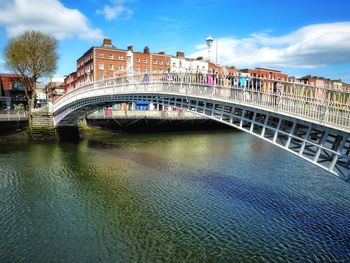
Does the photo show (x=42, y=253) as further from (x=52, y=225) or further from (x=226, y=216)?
(x=226, y=216)

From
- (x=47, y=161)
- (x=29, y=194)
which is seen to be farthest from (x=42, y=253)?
(x=47, y=161)

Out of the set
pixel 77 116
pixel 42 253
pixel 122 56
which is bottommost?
pixel 42 253

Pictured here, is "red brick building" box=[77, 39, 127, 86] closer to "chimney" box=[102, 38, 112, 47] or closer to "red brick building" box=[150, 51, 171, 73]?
"chimney" box=[102, 38, 112, 47]

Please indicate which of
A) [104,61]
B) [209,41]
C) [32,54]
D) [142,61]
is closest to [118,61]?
[104,61]

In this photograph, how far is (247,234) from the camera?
9.77m

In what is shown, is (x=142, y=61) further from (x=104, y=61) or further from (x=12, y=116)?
(x=12, y=116)

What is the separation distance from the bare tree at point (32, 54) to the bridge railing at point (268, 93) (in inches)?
859

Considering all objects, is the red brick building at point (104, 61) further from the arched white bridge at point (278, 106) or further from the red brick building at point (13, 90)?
the arched white bridge at point (278, 106)

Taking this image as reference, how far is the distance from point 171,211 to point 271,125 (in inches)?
209

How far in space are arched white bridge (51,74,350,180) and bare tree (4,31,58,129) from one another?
1962 centimetres

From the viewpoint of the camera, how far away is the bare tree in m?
35.4

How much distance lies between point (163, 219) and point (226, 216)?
2.20 metres

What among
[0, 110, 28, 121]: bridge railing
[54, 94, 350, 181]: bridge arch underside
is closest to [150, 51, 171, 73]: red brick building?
[54, 94, 350, 181]: bridge arch underside

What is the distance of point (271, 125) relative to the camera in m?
12.9
